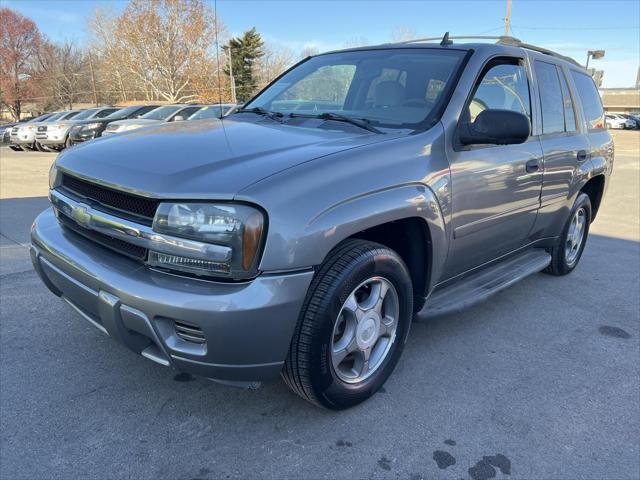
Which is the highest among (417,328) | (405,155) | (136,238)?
(405,155)

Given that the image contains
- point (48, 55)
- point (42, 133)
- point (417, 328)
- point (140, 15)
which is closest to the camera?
point (417, 328)

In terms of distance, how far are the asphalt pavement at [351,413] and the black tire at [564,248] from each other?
35.2 inches

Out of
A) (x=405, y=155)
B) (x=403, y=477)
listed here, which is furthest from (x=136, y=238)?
(x=403, y=477)

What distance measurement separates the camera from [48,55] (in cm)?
5619

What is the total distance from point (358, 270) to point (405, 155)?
65 centimetres

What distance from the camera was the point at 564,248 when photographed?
4383 mm

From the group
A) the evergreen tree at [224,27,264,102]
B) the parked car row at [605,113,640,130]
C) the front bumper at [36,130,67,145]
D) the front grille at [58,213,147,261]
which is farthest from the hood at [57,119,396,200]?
the parked car row at [605,113,640,130]

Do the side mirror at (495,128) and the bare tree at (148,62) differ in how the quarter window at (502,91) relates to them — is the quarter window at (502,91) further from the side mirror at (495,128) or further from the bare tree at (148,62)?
the bare tree at (148,62)

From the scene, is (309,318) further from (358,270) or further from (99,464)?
(99,464)

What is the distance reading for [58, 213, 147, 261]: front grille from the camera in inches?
82.5

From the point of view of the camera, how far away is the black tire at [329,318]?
2086 mm

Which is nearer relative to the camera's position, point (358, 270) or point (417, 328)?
point (358, 270)

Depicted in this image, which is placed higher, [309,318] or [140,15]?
[140,15]

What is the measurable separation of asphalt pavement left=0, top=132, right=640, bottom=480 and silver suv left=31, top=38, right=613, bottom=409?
27 cm
